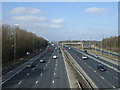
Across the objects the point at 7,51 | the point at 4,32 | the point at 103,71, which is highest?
A: the point at 4,32

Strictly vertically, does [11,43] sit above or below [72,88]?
above

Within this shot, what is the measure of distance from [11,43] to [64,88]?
109ft

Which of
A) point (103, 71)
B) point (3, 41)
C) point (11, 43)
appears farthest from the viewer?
point (11, 43)

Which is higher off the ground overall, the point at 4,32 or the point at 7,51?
the point at 4,32

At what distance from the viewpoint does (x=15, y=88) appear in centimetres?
2212

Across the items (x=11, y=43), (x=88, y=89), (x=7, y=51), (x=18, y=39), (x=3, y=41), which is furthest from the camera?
(x=18, y=39)

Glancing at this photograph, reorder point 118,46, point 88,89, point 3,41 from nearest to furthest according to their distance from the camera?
point 88,89, point 3,41, point 118,46

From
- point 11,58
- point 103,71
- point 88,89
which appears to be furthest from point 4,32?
point 88,89

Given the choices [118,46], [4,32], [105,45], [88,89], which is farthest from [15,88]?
[105,45]

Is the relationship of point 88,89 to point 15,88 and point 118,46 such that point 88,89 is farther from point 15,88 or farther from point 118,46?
point 118,46

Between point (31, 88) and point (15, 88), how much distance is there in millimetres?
1748

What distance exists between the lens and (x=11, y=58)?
178ft

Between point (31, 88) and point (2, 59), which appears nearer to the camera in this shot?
point (31, 88)

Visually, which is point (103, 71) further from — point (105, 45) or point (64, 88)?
point (105, 45)
